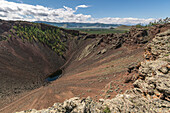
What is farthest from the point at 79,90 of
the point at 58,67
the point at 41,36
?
the point at 41,36

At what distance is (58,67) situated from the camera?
2643 inches

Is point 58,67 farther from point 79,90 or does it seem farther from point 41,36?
point 79,90

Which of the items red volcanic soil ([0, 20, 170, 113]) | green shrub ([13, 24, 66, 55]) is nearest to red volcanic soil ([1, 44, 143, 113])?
red volcanic soil ([0, 20, 170, 113])

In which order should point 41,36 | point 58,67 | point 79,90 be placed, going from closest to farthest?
point 79,90 < point 58,67 < point 41,36

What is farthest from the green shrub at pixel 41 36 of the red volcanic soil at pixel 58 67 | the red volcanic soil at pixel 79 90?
the red volcanic soil at pixel 79 90

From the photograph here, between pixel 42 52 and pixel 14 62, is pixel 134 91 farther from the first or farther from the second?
pixel 42 52

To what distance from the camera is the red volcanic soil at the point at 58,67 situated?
2668 cm

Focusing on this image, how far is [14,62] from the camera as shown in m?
52.4

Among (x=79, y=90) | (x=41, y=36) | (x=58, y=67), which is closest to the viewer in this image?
(x=79, y=90)

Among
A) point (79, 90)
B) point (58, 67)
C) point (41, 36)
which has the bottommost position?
point (58, 67)

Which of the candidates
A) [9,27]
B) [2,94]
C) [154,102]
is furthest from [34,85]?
[9,27]

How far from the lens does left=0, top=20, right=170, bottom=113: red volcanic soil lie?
26.7 m

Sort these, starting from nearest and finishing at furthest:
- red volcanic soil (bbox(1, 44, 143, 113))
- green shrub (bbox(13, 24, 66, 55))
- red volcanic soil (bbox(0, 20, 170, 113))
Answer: red volcanic soil (bbox(1, 44, 143, 113)), red volcanic soil (bbox(0, 20, 170, 113)), green shrub (bbox(13, 24, 66, 55))

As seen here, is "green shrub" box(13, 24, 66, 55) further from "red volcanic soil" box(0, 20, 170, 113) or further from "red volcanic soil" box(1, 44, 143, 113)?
"red volcanic soil" box(1, 44, 143, 113)
